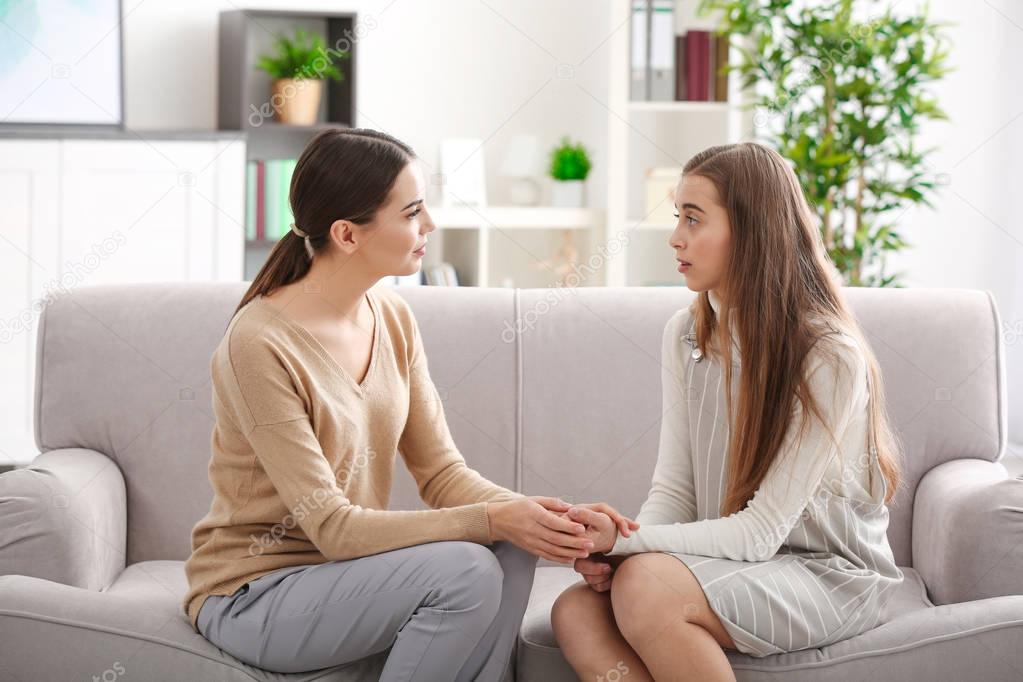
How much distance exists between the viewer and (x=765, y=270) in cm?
172

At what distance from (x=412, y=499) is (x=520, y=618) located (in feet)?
1.73

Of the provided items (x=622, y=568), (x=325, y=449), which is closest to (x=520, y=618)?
(x=622, y=568)

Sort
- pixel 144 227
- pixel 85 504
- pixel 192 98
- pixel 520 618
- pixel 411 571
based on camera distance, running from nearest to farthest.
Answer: pixel 411 571, pixel 520 618, pixel 85 504, pixel 144 227, pixel 192 98

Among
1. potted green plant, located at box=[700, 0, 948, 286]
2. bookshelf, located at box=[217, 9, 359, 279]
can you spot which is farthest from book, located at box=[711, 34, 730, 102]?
bookshelf, located at box=[217, 9, 359, 279]

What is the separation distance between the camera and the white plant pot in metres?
4.45

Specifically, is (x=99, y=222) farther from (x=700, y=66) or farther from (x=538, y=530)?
(x=538, y=530)

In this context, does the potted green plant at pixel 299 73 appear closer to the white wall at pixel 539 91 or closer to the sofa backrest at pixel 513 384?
the white wall at pixel 539 91

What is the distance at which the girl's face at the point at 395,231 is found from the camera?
1.73 metres

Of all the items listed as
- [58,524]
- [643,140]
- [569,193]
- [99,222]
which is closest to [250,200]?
[99,222]

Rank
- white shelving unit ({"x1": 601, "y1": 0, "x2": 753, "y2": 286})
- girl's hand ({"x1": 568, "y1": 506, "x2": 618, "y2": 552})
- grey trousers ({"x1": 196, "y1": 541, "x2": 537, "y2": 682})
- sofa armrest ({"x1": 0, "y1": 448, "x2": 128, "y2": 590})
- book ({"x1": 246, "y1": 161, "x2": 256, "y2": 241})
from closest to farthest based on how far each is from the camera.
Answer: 1. grey trousers ({"x1": 196, "y1": 541, "x2": 537, "y2": 682})
2. girl's hand ({"x1": 568, "y1": 506, "x2": 618, "y2": 552})
3. sofa armrest ({"x1": 0, "y1": 448, "x2": 128, "y2": 590})
4. book ({"x1": 246, "y1": 161, "x2": 256, "y2": 241})
5. white shelving unit ({"x1": 601, "y1": 0, "x2": 753, "y2": 286})

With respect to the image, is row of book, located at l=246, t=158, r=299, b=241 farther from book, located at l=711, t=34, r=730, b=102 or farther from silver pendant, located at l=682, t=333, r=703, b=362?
silver pendant, located at l=682, t=333, r=703, b=362

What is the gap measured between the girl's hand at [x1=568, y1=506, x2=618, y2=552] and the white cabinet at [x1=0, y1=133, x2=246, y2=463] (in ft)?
8.66

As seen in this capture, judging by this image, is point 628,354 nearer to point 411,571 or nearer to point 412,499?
point 412,499

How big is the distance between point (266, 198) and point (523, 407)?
225 cm
